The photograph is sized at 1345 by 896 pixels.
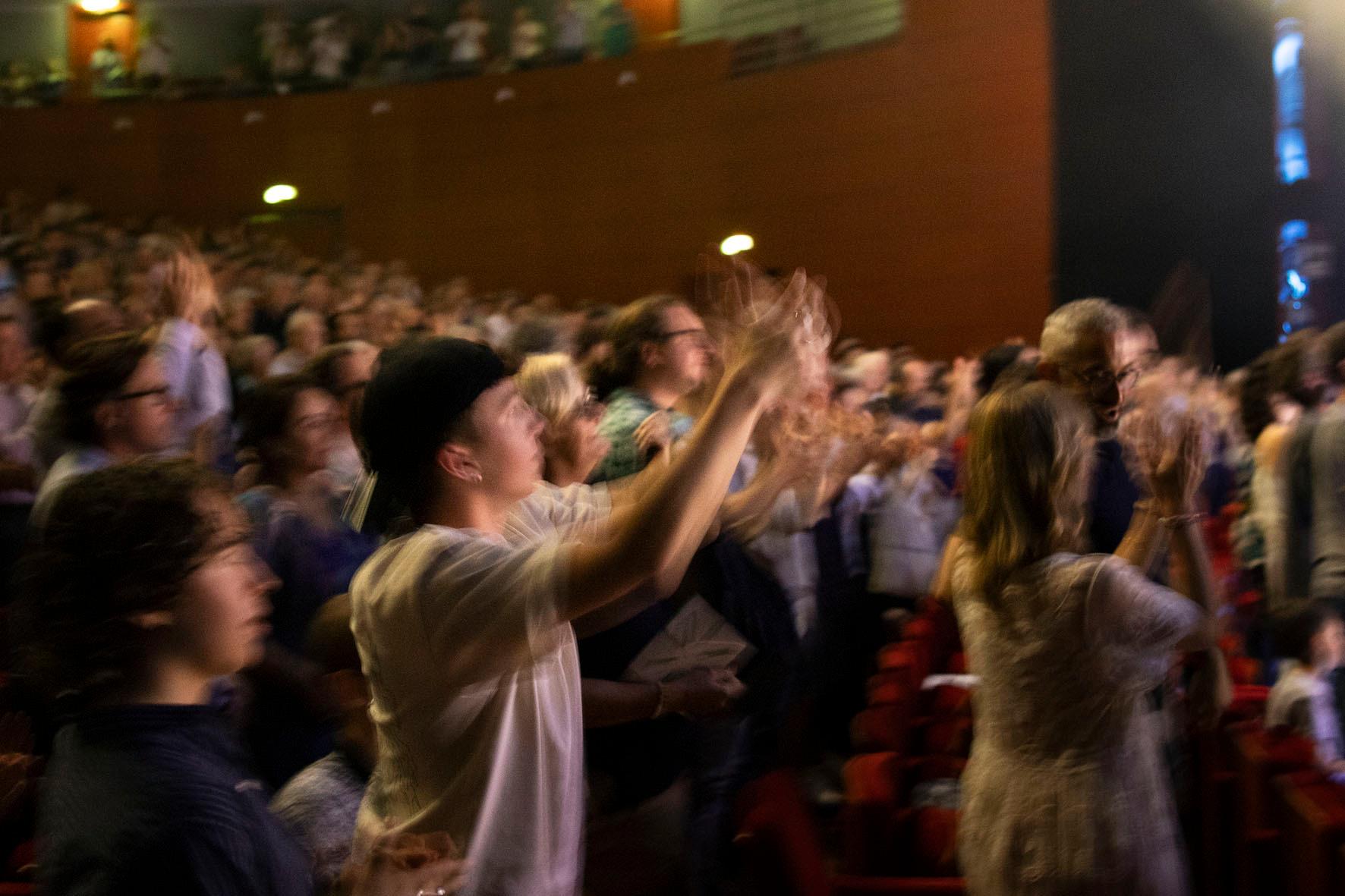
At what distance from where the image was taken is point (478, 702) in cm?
155

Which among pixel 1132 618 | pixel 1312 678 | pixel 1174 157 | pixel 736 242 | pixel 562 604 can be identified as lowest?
pixel 1312 678

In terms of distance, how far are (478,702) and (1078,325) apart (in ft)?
5.88

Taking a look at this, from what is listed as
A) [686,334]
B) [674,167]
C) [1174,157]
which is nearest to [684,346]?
[686,334]

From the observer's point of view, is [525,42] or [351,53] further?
[351,53]

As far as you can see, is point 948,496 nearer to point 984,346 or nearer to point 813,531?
point 813,531

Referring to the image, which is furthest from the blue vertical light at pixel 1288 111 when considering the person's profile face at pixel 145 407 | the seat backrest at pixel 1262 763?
the person's profile face at pixel 145 407

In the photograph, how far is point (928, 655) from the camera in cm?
436

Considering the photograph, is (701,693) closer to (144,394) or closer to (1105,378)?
(1105,378)

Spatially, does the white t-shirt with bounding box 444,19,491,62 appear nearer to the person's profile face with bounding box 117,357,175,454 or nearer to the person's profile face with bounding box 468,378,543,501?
the person's profile face with bounding box 117,357,175,454

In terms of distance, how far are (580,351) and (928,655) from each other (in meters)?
1.90

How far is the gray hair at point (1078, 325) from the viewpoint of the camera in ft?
9.27

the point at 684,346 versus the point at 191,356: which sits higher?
the point at 191,356

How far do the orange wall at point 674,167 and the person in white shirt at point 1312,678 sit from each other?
8203 millimetres

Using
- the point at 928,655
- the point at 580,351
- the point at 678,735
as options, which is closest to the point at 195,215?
the point at 580,351
